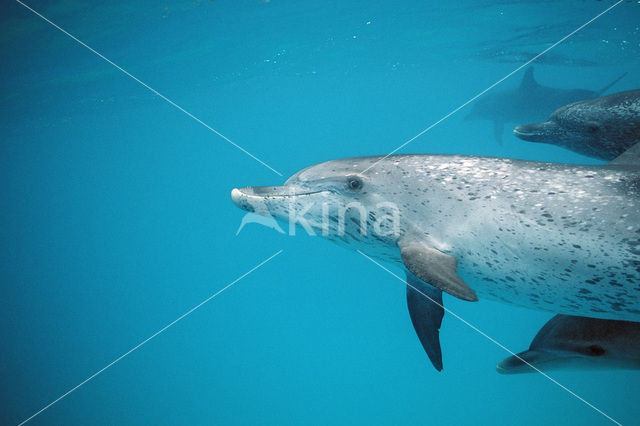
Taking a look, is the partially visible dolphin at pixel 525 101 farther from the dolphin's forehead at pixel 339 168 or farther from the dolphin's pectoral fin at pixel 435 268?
the dolphin's pectoral fin at pixel 435 268

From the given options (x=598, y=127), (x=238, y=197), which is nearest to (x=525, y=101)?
(x=598, y=127)

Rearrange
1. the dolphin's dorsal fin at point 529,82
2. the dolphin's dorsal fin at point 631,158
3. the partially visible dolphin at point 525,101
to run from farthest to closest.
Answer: the dolphin's dorsal fin at point 529,82 → the partially visible dolphin at point 525,101 → the dolphin's dorsal fin at point 631,158

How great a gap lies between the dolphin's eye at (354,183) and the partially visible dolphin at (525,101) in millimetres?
11781

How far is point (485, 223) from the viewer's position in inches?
121

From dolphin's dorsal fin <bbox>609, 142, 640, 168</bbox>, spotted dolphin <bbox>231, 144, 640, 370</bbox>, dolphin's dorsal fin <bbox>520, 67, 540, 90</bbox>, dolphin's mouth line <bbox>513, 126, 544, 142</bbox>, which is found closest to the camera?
spotted dolphin <bbox>231, 144, 640, 370</bbox>

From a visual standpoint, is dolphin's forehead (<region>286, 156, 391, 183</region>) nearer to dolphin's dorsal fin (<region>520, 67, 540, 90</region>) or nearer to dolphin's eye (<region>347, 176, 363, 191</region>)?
dolphin's eye (<region>347, 176, 363, 191</region>)

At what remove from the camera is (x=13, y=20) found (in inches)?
500

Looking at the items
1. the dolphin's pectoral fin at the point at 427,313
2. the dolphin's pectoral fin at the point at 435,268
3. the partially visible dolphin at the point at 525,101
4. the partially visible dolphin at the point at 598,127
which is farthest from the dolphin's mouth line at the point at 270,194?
the partially visible dolphin at the point at 525,101

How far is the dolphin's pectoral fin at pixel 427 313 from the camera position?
3.43 metres

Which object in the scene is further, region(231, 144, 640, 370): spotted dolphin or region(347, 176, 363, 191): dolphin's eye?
region(347, 176, 363, 191): dolphin's eye

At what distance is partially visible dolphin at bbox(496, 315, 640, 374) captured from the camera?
3.38m

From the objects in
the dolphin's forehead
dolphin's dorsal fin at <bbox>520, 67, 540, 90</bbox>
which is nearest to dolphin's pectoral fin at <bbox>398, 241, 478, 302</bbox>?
the dolphin's forehead

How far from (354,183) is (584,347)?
2.47 meters

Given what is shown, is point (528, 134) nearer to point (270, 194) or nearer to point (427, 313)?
point (427, 313)
